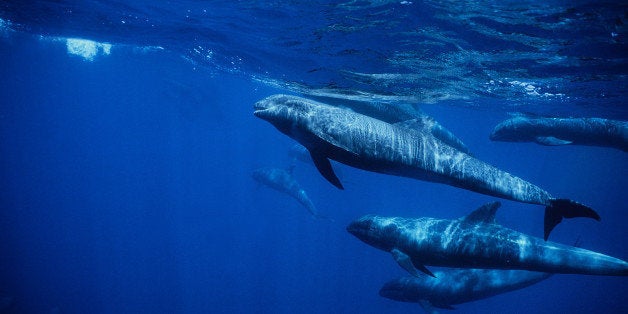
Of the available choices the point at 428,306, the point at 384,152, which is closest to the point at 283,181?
the point at 428,306

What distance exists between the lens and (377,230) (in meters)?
9.40

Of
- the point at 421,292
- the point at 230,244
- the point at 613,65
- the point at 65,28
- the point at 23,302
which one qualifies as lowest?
the point at 230,244

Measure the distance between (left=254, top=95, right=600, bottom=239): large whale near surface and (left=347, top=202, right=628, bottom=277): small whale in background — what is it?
1.17 meters

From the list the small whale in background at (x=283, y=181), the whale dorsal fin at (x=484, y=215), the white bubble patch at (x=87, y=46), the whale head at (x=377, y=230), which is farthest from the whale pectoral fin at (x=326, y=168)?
the white bubble patch at (x=87, y=46)

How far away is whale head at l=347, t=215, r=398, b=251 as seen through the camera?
30.0ft

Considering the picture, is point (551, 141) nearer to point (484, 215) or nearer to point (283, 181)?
point (484, 215)

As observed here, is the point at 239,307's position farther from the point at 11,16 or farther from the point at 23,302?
the point at 11,16

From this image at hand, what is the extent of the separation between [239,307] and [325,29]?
140 ft

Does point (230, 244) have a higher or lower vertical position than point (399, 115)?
lower

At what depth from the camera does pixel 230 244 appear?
75688mm

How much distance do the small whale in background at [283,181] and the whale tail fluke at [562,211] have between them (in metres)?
19.8

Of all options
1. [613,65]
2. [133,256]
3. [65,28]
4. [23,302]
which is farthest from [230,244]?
[613,65]

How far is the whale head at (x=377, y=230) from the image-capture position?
9148mm

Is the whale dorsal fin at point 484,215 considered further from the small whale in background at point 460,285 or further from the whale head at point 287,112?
the small whale in background at point 460,285
